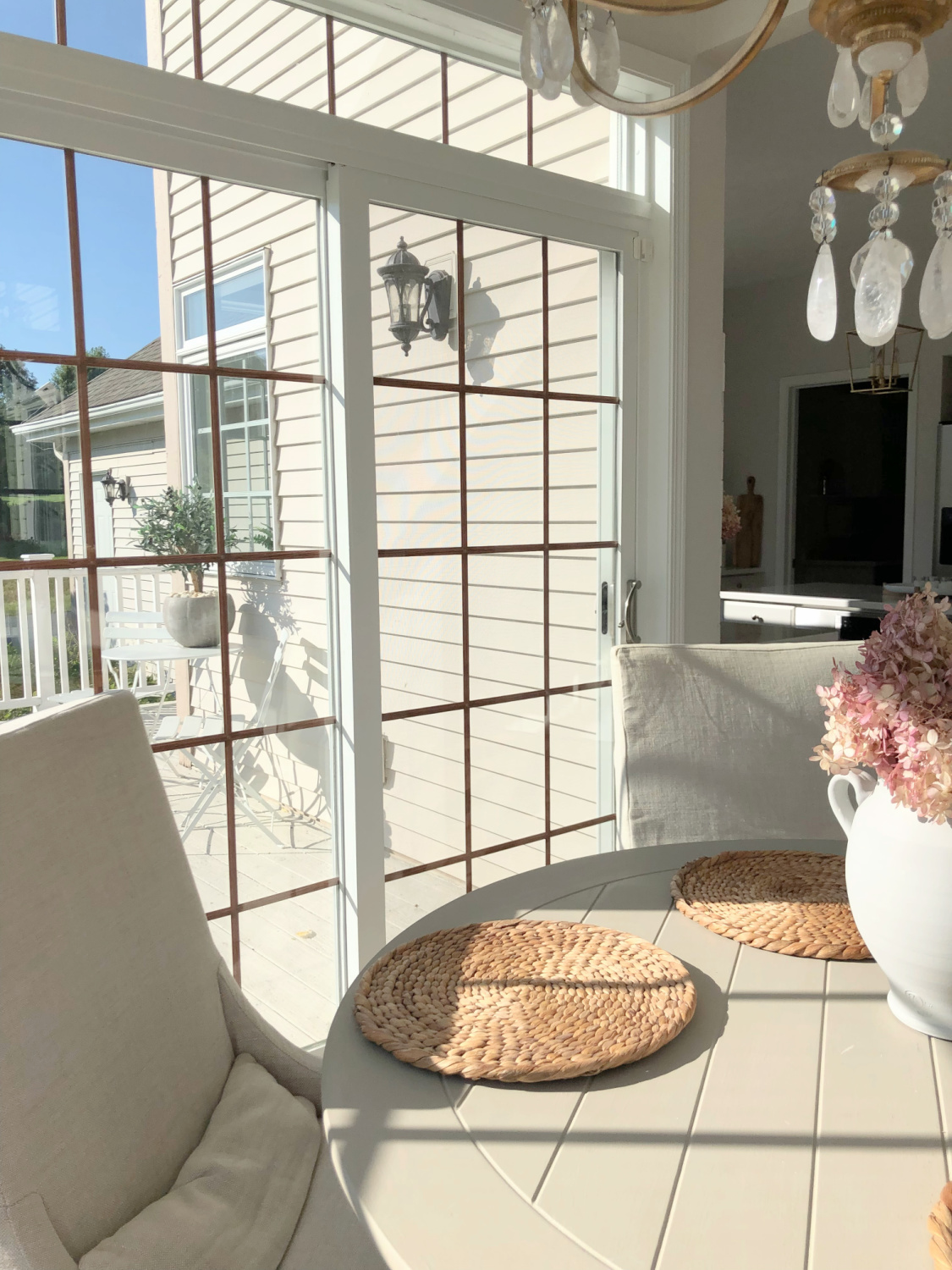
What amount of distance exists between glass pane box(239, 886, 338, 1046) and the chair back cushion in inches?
36.3

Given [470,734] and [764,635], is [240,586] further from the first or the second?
[764,635]

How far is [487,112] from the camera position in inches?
96.7

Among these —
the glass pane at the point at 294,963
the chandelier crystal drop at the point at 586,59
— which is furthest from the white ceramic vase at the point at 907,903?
the glass pane at the point at 294,963

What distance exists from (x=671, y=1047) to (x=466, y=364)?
1881 mm

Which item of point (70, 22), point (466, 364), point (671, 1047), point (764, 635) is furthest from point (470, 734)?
point (764, 635)

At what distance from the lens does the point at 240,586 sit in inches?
86.8

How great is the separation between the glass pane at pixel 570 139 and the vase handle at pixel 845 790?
199cm

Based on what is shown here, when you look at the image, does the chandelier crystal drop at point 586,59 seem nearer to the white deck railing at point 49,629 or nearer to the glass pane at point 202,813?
the white deck railing at point 49,629

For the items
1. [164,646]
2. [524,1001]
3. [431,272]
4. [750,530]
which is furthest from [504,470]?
[750,530]

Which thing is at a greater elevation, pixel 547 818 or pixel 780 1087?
pixel 780 1087

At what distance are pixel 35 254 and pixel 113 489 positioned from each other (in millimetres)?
462

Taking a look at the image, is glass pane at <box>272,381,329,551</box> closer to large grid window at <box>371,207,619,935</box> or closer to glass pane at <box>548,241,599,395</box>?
large grid window at <box>371,207,619,935</box>

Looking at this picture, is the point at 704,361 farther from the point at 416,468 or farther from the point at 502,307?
the point at 416,468

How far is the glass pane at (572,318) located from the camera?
266cm
